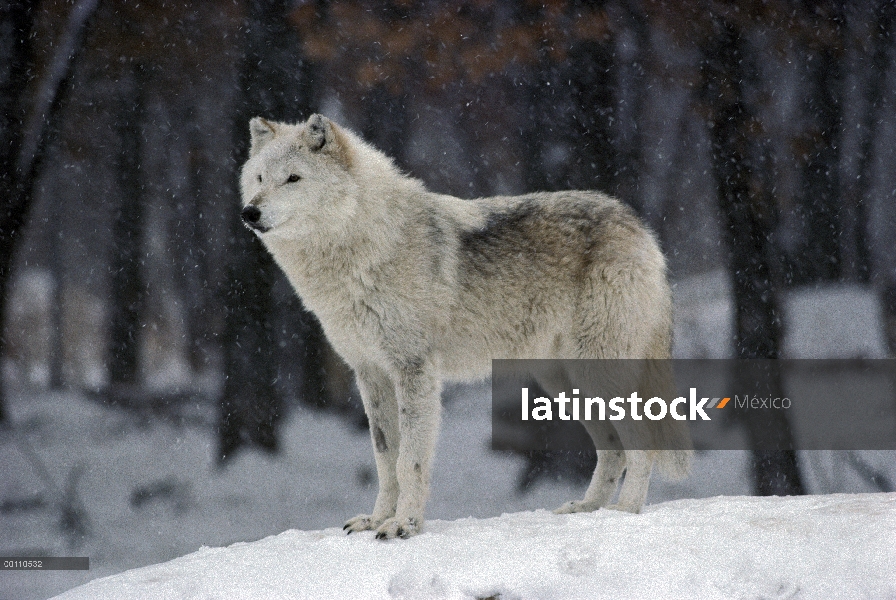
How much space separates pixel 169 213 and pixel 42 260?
826 mm

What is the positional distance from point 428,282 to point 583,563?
1.38m

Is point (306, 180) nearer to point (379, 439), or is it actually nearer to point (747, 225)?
point (379, 439)

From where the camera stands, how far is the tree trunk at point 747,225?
4801 mm

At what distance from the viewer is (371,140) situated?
4914 millimetres

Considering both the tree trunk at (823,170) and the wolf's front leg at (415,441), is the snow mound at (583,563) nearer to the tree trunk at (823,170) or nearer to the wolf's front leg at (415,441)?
the wolf's front leg at (415,441)

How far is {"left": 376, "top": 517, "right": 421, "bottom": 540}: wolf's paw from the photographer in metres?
2.90

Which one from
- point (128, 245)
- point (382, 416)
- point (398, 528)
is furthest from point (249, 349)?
point (398, 528)

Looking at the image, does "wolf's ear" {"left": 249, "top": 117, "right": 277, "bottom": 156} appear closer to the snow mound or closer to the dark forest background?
the dark forest background

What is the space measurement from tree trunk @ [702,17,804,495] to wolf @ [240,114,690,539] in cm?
130

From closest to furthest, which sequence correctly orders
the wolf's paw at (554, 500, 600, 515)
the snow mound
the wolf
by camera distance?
1. the snow mound
2. the wolf
3. the wolf's paw at (554, 500, 600, 515)

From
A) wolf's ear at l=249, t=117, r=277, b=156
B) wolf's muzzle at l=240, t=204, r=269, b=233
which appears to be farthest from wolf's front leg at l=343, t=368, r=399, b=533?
wolf's ear at l=249, t=117, r=277, b=156

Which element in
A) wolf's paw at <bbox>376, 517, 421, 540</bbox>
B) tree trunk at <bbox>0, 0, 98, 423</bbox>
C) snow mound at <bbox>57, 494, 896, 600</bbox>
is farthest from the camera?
tree trunk at <bbox>0, 0, 98, 423</bbox>

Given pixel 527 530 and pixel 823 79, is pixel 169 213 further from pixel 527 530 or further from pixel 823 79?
pixel 823 79

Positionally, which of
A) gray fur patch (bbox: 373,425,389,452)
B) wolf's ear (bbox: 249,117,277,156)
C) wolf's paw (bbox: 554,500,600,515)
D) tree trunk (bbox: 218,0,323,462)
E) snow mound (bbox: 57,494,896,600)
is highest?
wolf's ear (bbox: 249,117,277,156)
